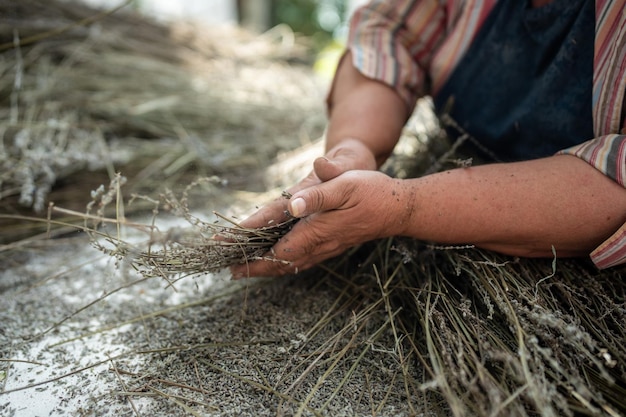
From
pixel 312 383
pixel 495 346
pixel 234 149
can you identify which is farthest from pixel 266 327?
pixel 234 149

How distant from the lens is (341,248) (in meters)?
0.94

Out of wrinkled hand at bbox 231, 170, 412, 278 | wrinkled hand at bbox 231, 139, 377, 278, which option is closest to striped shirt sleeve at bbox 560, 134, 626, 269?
wrinkled hand at bbox 231, 170, 412, 278

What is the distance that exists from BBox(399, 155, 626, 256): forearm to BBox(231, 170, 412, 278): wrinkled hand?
28 mm

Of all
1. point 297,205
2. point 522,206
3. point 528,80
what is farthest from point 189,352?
point 528,80

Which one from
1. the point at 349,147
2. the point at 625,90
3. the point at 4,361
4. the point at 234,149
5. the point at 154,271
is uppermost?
the point at 625,90

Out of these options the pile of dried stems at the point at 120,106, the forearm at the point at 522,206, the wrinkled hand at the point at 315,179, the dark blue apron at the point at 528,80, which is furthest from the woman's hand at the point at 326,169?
the pile of dried stems at the point at 120,106

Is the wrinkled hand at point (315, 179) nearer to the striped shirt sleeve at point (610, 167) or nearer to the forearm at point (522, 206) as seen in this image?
the forearm at point (522, 206)

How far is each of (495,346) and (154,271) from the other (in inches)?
23.8

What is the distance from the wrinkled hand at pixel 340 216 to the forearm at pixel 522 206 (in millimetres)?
28

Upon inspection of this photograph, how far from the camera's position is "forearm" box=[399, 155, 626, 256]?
2.63ft

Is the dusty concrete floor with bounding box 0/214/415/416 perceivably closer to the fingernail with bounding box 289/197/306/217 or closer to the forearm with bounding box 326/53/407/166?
the fingernail with bounding box 289/197/306/217

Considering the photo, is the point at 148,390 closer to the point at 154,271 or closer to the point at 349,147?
the point at 154,271

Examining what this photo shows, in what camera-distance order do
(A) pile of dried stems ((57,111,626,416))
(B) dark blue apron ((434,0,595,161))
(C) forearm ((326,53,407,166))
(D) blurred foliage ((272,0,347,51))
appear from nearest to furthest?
(A) pile of dried stems ((57,111,626,416)) < (B) dark blue apron ((434,0,595,161)) < (C) forearm ((326,53,407,166)) < (D) blurred foliage ((272,0,347,51))

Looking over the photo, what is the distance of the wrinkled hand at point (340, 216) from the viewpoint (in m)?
0.79
